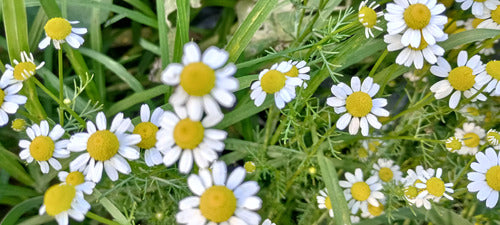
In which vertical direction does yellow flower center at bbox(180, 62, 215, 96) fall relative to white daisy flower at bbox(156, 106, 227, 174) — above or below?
above

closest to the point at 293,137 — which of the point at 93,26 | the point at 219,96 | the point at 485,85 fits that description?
the point at 485,85

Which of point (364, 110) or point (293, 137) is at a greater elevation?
point (364, 110)

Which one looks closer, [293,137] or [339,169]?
[293,137]

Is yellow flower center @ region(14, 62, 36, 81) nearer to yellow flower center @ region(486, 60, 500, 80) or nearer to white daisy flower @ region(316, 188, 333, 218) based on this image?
white daisy flower @ region(316, 188, 333, 218)

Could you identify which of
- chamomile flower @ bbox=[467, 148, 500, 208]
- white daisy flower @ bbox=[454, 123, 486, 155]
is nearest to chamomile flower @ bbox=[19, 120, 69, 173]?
chamomile flower @ bbox=[467, 148, 500, 208]

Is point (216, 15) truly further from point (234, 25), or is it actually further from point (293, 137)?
point (293, 137)
